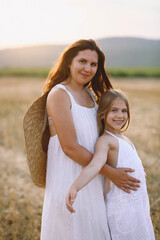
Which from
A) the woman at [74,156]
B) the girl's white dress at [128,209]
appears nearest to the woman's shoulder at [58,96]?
the woman at [74,156]

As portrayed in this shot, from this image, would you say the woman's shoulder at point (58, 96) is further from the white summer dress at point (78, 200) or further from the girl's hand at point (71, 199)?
the girl's hand at point (71, 199)

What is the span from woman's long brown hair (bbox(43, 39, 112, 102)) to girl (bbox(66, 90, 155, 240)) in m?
0.33

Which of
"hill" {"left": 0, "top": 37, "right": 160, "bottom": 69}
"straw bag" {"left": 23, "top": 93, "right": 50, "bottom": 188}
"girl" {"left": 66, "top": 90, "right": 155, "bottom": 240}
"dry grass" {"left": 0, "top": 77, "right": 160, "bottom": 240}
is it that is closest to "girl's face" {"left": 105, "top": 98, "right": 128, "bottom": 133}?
"girl" {"left": 66, "top": 90, "right": 155, "bottom": 240}

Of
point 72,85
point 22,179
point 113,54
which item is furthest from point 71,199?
point 113,54

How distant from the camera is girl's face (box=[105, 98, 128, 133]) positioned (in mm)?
2195

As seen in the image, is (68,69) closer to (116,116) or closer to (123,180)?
(116,116)

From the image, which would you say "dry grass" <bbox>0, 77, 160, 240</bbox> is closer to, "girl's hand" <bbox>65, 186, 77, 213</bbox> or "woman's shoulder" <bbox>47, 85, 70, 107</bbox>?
"girl's hand" <bbox>65, 186, 77, 213</bbox>

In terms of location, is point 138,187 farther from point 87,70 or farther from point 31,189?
point 31,189

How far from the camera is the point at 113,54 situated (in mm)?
73000

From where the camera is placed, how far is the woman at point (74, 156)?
2.01 m

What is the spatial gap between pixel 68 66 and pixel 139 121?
7.94 metres

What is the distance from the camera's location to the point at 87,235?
2.09m

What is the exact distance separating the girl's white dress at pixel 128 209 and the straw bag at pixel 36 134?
64 cm

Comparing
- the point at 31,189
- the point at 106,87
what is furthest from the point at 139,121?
the point at 106,87
